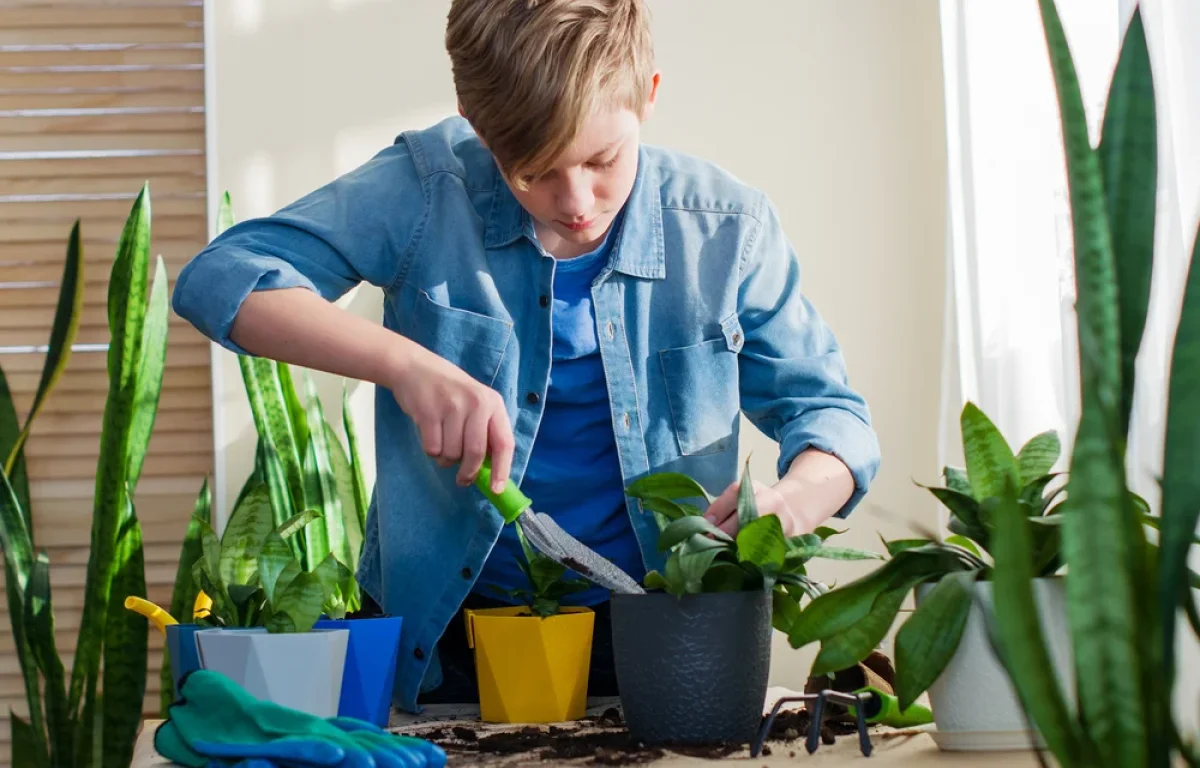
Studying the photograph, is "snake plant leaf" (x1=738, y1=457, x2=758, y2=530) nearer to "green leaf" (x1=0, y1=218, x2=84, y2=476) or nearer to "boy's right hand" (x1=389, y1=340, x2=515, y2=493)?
"boy's right hand" (x1=389, y1=340, x2=515, y2=493)

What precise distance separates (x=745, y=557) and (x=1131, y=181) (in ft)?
1.28

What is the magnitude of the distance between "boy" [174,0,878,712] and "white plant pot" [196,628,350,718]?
29cm

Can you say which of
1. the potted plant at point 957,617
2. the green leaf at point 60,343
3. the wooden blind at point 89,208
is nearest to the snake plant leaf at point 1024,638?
the potted plant at point 957,617

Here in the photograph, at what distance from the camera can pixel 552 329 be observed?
1.25 metres

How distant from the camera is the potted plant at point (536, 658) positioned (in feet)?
3.09

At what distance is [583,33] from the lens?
105cm

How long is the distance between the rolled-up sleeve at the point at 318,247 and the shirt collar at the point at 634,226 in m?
0.08

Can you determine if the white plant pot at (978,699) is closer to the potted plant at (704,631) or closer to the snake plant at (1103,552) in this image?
the potted plant at (704,631)

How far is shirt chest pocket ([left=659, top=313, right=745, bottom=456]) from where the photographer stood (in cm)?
127

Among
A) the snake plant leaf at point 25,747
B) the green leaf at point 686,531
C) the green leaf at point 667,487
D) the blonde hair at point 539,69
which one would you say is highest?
the blonde hair at point 539,69

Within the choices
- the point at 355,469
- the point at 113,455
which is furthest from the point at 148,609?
the point at 355,469

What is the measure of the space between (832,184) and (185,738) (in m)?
2.02

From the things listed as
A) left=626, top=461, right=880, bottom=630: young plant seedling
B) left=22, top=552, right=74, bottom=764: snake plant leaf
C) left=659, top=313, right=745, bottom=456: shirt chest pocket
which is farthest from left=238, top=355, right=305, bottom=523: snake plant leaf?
left=626, top=461, right=880, bottom=630: young plant seedling

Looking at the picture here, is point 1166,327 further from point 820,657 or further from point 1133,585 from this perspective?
point 1133,585
